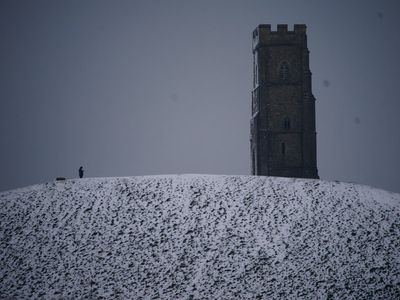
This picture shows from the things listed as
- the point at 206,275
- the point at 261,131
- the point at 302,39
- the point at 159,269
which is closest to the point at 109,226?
the point at 159,269

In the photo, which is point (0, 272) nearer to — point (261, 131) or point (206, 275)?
point (206, 275)

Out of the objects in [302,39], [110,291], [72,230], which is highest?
[302,39]

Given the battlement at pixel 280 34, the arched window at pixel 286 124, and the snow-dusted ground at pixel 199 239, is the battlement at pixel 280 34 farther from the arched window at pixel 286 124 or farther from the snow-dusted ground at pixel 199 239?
the snow-dusted ground at pixel 199 239

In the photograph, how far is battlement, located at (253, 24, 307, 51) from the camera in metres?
52.2

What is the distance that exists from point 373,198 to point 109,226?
11.6m

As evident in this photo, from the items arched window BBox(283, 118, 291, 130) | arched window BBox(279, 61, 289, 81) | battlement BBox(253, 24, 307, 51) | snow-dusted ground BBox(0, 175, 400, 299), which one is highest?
battlement BBox(253, 24, 307, 51)

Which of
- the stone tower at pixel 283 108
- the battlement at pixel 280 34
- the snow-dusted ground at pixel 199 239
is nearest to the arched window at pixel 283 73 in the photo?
the stone tower at pixel 283 108

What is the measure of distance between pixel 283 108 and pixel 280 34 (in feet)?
23.9

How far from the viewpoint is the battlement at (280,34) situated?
52250 mm

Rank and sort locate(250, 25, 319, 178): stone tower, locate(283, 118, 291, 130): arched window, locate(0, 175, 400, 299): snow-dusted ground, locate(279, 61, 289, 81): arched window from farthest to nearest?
locate(279, 61, 289, 81): arched window → locate(283, 118, 291, 130): arched window → locate(250, 25, 319, 178): stone tower → locate(0, 175, 400, 299): snow-dusted ground

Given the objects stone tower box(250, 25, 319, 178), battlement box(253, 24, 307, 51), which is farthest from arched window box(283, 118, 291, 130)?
battlement box(253, 24, 307, 51)

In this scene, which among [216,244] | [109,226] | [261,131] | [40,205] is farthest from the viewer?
[261,131]

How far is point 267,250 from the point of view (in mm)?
20547

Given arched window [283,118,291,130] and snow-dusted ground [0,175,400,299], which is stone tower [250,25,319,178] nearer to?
arched window [283,118,291,130]
